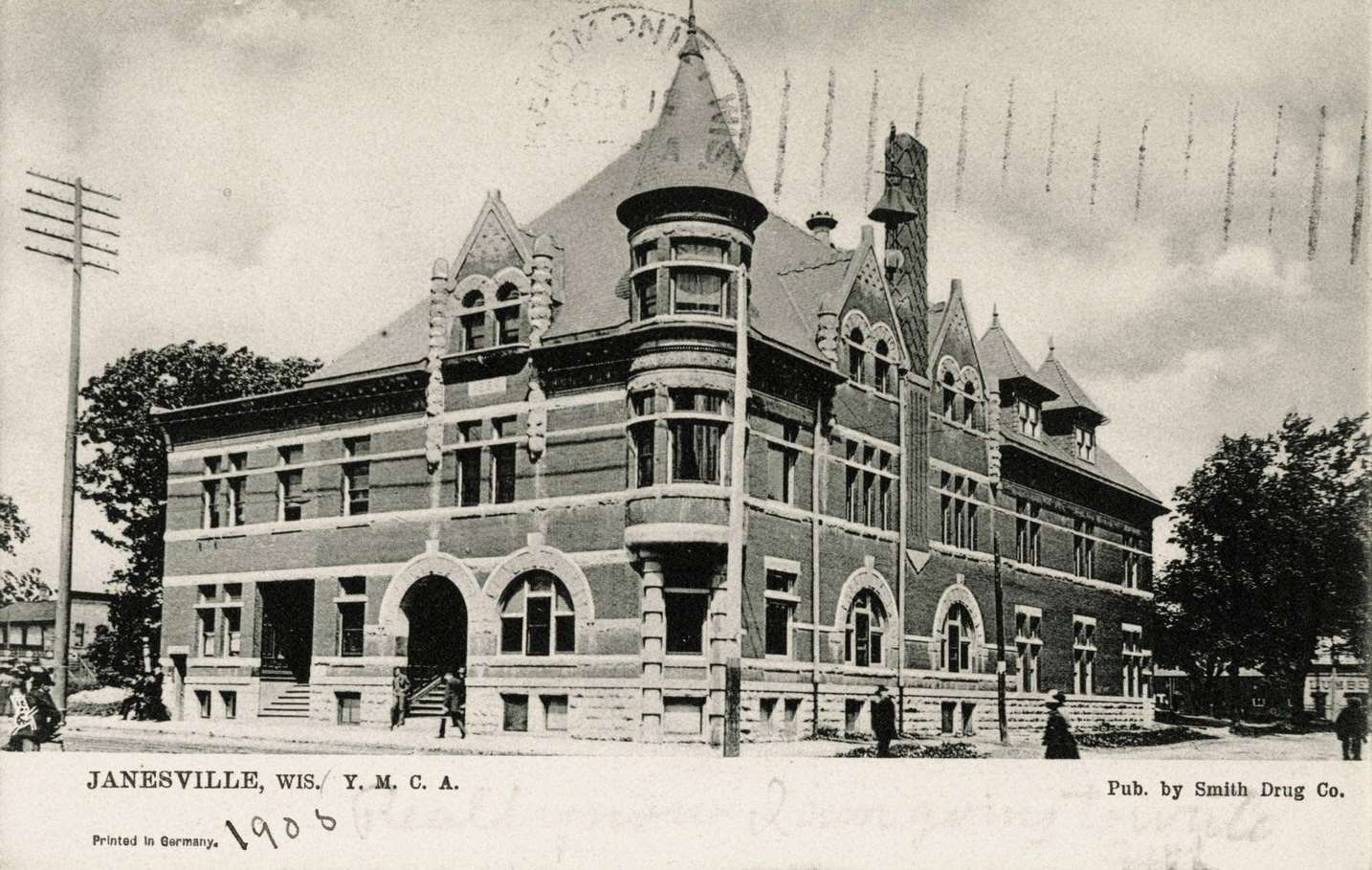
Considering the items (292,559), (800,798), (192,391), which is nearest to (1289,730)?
(800,798)

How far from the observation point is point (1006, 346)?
40.2 meters

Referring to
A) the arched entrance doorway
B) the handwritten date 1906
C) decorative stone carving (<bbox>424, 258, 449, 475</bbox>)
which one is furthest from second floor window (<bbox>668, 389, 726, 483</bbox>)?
the handwritten date 1906

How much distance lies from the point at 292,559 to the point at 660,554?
10356 millimetres

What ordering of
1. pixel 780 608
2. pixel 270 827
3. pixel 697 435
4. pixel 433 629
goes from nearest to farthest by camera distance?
pixel 270 827, pixel 697 435, pixel 780 608, pixel 433 629

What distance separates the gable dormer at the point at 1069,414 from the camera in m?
40.7

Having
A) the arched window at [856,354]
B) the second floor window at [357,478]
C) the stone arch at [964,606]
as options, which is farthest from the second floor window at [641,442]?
the stone arch at [964,606]

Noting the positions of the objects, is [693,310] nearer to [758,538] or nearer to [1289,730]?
[758,538]

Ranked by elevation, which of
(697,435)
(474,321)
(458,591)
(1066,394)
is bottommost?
(458,591)

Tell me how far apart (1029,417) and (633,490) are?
1744cm

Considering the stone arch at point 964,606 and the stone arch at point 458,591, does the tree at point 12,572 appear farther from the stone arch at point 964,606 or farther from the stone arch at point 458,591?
the stone arch at point 964,606

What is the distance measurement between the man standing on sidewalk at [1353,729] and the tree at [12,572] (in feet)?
57.4

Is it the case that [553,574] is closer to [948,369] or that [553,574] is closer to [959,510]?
[959,510]

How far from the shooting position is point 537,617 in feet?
90.6

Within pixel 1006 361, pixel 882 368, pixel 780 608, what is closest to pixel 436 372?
pixel 780 608
